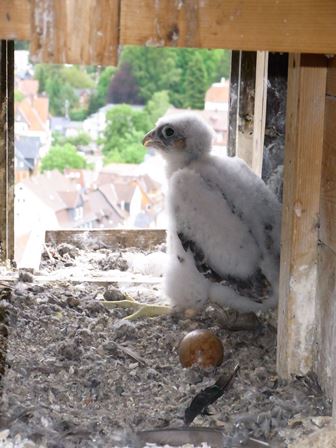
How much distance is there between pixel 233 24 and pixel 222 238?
180 cm

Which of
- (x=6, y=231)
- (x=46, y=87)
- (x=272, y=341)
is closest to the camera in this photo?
(x=272, y=341)

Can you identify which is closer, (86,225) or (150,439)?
(150,439)

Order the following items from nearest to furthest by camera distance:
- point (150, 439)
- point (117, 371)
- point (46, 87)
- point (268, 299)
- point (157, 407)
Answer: point (150, 439)
point (157, 407)
point (117, 371)
point (268, 299)
point (46, 87)

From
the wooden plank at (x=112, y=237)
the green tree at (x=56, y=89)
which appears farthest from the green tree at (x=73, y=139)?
the wooden plank at (x=112, y=237)

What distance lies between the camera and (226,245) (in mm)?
3729

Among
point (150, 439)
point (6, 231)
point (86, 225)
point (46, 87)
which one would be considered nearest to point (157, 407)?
point (150, 439)

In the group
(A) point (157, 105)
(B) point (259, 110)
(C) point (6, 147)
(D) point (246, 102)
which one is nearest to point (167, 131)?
(B) point (259, 110)

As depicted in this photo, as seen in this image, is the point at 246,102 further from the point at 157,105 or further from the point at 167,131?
the point at 157,105

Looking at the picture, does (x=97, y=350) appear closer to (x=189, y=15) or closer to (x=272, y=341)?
(x=272, y=341)

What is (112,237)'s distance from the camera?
5.07 m

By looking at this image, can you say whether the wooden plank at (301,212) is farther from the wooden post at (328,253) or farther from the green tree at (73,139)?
the green tree at (73,139)

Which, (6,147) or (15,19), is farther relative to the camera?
(6,147)

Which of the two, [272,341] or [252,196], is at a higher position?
[252,196]

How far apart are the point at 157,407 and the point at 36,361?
60 centimetres
